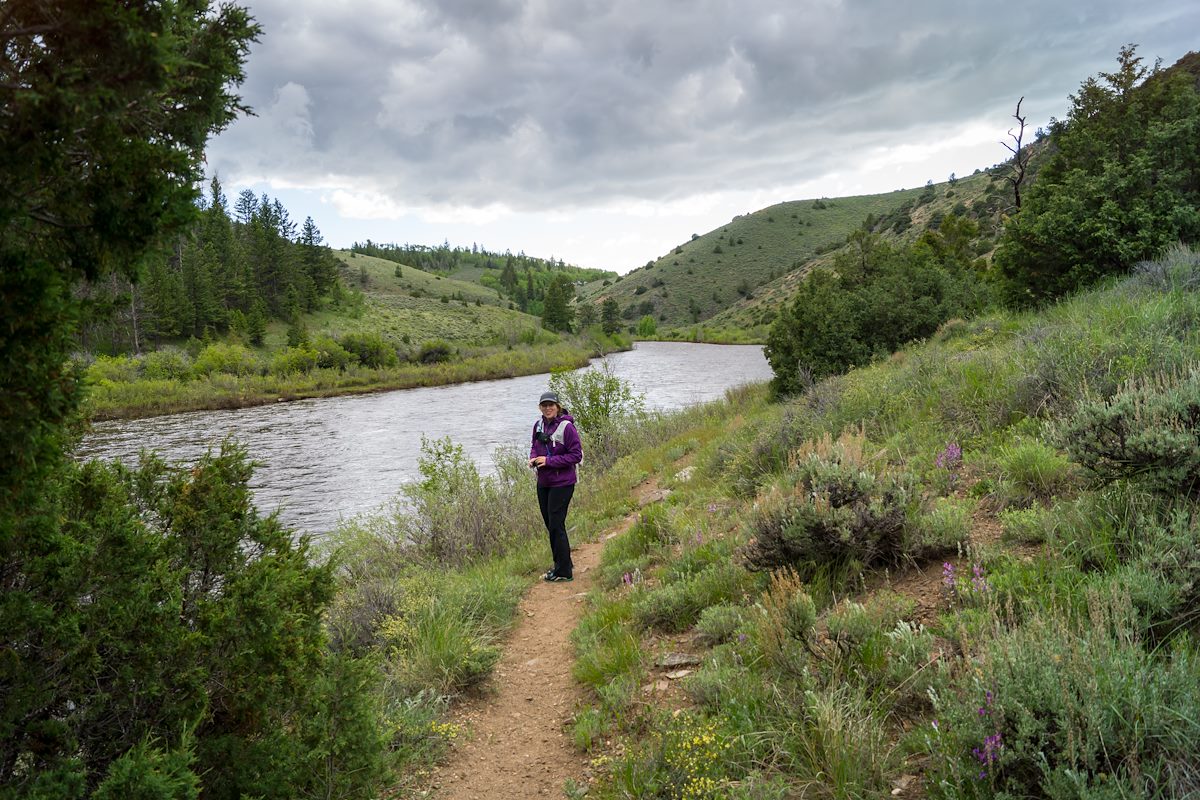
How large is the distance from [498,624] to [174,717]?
13.3 feet

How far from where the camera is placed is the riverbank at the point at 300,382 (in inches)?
1416

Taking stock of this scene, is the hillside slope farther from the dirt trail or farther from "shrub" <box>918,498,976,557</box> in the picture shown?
"shrub" <box>918,498,976,557</box>

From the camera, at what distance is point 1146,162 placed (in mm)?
11297

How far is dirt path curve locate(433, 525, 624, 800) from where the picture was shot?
4000mm

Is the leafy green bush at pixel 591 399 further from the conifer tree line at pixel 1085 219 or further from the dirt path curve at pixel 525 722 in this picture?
the dirt path curve at pixel 525 722

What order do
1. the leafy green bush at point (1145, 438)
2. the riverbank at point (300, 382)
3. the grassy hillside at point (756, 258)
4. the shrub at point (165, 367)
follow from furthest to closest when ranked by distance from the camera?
the grassy hillside at point (756, 258)
the shrub at point (165, 367)
the riverbank at point (300, 382)
the leafy green bush at point (1145, 438)

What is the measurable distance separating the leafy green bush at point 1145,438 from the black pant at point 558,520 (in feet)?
17.1

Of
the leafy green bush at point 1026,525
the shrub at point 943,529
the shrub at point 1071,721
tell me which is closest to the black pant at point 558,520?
the shrub at point 943,529

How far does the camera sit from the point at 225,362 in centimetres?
4531

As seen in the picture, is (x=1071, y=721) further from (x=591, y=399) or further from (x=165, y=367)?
(x=165, y=367)

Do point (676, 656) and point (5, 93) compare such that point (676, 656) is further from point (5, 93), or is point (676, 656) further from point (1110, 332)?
point (1110, 332)

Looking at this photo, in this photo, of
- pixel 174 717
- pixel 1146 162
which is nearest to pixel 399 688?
pixel 174 717

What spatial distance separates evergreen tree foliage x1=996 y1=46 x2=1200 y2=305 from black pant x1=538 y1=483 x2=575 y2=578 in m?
10.5

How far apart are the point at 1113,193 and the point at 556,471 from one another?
37.8 ft
